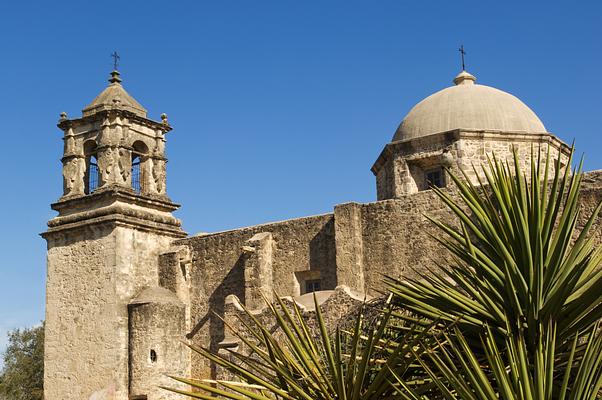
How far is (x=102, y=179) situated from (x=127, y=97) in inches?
87.1

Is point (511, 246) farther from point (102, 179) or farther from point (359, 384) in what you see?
point (102, 179)

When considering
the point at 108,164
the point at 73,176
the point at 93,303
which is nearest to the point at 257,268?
the point at 93,303

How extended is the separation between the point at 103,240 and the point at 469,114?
8.88m

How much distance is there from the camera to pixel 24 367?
31344mm

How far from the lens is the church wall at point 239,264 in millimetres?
18609

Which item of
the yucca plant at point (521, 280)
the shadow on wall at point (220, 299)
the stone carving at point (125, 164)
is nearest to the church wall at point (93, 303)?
the stone carving at point (125, 164)

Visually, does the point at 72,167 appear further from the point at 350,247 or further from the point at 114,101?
the point at 350,247

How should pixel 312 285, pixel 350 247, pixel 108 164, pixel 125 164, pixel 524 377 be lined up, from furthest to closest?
pixel 125 164, pixel 108 164, pixel 312 285, pixel 350 247, pixel 524 377

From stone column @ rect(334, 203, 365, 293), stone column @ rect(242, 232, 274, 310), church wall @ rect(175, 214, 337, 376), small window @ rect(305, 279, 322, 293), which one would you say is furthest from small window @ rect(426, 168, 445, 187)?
stone column @ rect(242, 232, 274, 310)

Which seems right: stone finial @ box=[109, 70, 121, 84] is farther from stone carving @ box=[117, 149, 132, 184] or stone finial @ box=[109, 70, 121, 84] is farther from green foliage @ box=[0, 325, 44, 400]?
green foliage @ box=[0, 325, 44, 400]

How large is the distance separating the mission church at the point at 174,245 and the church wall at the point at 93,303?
3cm

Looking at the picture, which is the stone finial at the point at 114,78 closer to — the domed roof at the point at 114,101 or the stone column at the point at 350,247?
the domed roof at the point at 114,101

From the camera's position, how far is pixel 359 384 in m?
5.43

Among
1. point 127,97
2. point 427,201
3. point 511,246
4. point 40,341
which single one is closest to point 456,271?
point 511,246
